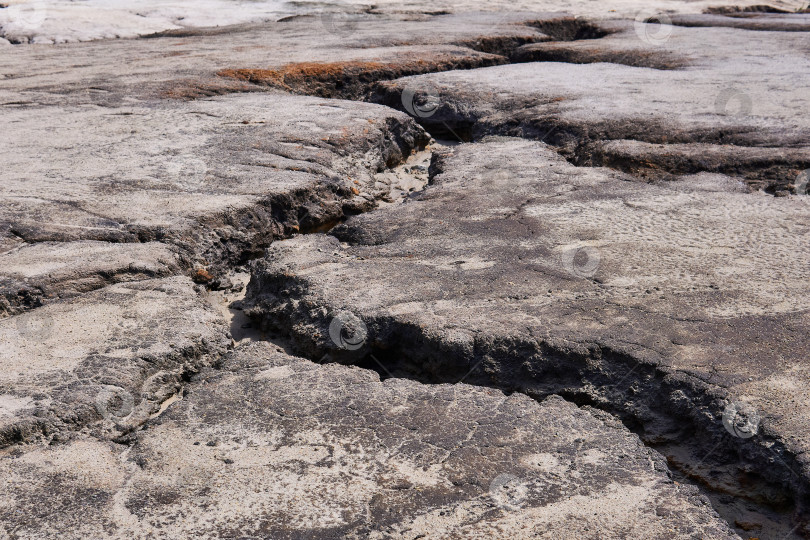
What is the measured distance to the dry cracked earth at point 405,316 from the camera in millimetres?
1437

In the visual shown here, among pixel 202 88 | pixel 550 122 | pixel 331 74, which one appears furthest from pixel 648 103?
pixel 202 88

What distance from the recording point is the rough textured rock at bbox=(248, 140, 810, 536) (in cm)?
168

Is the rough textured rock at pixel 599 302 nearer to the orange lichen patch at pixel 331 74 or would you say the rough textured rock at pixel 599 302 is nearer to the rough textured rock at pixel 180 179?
the rough textured rock at pixel 180 179

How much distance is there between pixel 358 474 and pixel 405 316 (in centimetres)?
62

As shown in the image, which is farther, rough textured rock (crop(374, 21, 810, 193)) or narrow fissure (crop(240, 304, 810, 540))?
rough textured rock (crop(374, 21, 810, 193))

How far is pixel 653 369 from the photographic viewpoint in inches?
70.0

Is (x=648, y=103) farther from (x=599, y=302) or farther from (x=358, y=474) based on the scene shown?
(x=358, y=474)

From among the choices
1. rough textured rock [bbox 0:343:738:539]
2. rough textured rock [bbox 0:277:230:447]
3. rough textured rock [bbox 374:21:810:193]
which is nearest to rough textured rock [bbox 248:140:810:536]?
rough textured rock [bbox 0:343:738:539]

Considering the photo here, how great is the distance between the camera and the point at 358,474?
146 cm

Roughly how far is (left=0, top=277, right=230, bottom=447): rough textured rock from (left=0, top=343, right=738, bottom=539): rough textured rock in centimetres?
8

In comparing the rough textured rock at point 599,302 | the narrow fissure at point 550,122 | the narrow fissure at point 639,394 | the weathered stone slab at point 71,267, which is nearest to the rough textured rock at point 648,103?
the narrow fissure at point 550,122

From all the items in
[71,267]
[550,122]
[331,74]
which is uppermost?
[331,74]

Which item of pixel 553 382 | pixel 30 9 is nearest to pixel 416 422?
pixel 553 382

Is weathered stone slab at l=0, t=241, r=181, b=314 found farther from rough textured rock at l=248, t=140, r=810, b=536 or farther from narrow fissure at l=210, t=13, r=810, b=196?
narrow fissure at l=210, t=13, r=810, b=196
